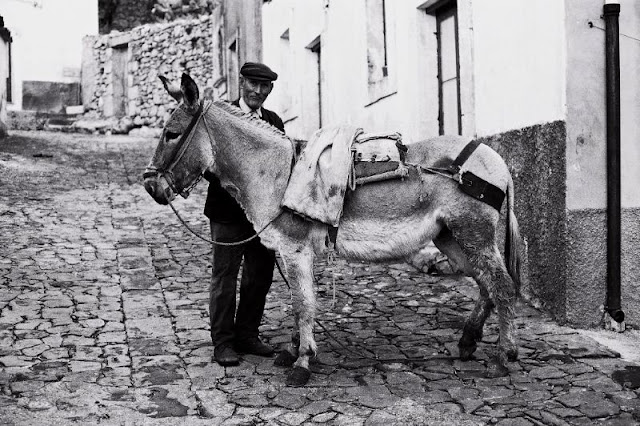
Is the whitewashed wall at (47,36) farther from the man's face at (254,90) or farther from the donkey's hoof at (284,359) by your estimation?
the donkey's hoof at (284,359)

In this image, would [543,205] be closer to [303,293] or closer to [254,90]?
[303,293]

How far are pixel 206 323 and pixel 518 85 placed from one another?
11.2ft

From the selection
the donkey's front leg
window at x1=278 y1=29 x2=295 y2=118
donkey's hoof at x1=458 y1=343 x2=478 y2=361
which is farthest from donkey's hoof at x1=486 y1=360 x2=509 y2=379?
window at x1=278 y1=29 x2=295 y2=118

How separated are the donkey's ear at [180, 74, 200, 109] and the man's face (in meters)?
0.49

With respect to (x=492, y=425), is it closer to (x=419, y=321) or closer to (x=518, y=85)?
(x=419, y=321)

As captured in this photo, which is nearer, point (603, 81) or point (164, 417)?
point (164, 417)

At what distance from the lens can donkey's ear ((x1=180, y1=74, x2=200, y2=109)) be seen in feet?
14.4

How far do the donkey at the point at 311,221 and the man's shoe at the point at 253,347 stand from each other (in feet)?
1.65

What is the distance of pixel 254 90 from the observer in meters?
4.96

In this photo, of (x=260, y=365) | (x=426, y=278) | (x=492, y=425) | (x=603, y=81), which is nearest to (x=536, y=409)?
(x=492, y=425)

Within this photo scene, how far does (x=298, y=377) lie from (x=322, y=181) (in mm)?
1261

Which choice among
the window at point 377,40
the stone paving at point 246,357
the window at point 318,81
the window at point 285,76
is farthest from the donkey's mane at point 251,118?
the window at point 285,76

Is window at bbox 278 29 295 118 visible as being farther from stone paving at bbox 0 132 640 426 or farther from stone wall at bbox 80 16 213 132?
stone wall at bbox 80 16 213 132

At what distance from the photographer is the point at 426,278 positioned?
7254 millimetres
